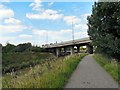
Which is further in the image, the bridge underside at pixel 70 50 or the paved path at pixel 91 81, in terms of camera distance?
the bridge underside at pixel 70 50

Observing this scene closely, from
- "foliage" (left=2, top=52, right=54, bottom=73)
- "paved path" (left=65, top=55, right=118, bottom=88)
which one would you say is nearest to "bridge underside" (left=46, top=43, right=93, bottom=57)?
"foliage" (left=2, top=52, right=54, bottom=73)

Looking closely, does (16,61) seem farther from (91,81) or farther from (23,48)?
(91,81)

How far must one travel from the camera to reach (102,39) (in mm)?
20297

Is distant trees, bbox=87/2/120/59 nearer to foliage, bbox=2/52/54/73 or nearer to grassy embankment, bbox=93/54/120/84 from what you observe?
grassy embankment, bbox=93/54/120/84

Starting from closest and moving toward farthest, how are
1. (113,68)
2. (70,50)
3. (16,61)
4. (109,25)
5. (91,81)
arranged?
(91,81) < (113,68) < (109,25) < (16,61) < (70,50)

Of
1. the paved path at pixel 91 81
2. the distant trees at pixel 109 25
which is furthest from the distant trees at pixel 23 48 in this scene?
the paved path at pixel 91 81

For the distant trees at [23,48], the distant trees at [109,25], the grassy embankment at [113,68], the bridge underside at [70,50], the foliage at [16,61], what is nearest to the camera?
the grassy embankment at [113,68]

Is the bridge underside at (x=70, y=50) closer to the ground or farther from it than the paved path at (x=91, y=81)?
farther from it

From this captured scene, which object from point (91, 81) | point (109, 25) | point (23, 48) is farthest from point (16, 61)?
point (91, 81)

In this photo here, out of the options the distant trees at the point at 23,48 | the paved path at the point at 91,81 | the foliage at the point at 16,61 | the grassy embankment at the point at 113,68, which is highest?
the distant trees at the point at 23,48

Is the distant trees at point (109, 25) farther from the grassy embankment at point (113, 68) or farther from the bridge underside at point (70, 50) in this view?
the bridge underside at point (70, 50)

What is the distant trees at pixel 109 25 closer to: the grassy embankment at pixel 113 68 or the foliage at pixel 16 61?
the grassy embankment at pixel 113 68

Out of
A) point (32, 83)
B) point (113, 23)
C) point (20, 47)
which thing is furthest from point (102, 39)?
point (20, 47)

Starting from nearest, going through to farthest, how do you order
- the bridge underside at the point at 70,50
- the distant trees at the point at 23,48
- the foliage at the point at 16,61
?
1. the foliage at the point at 16,61
2. the bridge underside at the point at 70,50
3. the distant trees at the point at 23,48
